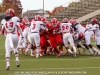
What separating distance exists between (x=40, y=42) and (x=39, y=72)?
6.90 m

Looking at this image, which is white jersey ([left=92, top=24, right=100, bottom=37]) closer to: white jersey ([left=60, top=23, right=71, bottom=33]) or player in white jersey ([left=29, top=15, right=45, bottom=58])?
white jersey ([left=60, top=23, right=71, bottom=33])

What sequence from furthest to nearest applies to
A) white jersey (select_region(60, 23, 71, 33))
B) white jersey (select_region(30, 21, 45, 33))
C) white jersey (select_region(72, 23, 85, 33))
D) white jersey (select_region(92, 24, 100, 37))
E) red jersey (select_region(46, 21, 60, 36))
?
white jersey (select_region(92, 24, 100, 37)), white jersey (select_region(72, 23, 85, 33)), red jersey (select_region(46, 21, 60, 36)), white jersey (select_region(60, 23, 71, 33)), white jersey (select_region(30, 21, 45, 33))

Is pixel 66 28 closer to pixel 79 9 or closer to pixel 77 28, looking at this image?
pixel 77 28

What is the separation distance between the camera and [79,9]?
151 feet

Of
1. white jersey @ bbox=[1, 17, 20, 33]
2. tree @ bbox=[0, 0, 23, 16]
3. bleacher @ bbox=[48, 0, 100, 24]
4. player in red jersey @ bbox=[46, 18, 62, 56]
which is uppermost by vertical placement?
tree @ bbox=[0, 0, 23, 16]

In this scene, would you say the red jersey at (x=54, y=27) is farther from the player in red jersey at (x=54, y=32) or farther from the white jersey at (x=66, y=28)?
the white jersey at (x=66, y=28)

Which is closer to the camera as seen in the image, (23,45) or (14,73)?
(14,73)

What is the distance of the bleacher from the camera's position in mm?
44850

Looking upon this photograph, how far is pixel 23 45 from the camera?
20672 millimetres

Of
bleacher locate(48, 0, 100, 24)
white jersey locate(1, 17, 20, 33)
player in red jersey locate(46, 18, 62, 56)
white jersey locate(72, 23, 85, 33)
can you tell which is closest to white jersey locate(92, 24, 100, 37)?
white jersey locate(72, 23, 85, 33)

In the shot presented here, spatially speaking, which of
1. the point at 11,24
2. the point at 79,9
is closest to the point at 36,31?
the point at 11,24

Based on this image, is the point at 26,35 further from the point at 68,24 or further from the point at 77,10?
the point at 77,10

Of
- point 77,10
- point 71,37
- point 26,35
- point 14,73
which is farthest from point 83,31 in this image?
point 77,10

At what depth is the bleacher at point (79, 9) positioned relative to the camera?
4485 centimetres
